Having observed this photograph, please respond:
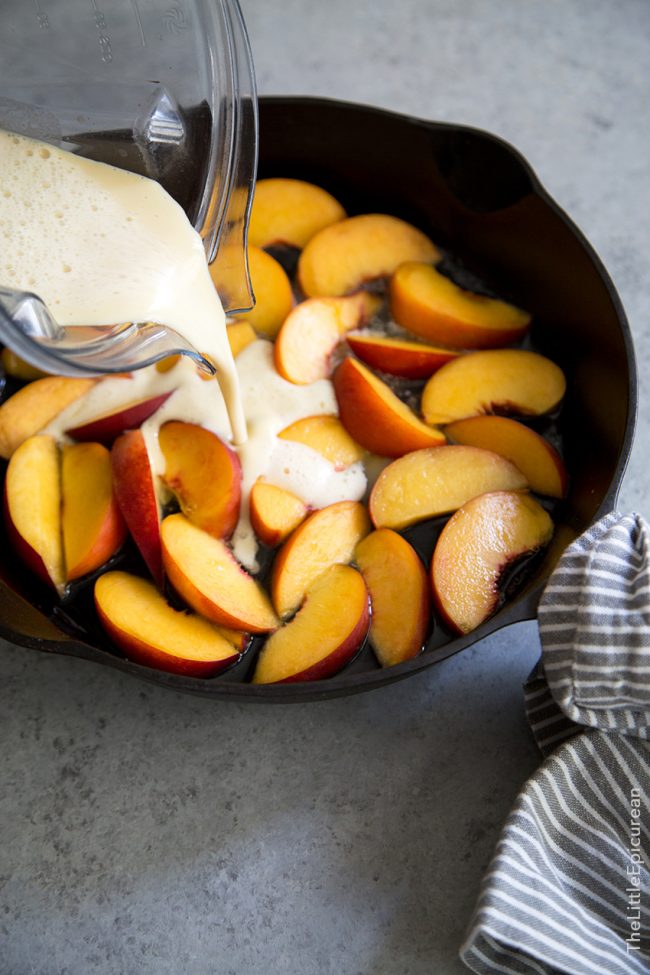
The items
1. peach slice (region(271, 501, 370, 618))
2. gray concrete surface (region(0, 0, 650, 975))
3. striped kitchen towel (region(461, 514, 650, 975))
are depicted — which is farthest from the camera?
peach slice (region(271, 501, 370, 618))

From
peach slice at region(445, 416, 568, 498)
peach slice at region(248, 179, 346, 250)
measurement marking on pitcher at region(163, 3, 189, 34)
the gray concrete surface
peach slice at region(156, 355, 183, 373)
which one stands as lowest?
the gray concrete surface

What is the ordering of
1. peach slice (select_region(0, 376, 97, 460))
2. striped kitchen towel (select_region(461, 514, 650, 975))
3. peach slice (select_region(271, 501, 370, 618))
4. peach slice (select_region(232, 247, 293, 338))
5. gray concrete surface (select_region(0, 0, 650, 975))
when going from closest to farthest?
striped kitchen towel (select_region(461, 514, 650, 975)) → gray concrete surface (select_region(0, 0, 650, 975)) → peach slice (select_region(271, 501, 370, 618)) → peach slice (select_region(0, 376, 97, 460)) → peach slice (select_region(232, 247, 293, 338))

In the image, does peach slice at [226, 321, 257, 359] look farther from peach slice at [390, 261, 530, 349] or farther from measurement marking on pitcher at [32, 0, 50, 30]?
measurement marking on pitcher at [32, 0, 50, 30]

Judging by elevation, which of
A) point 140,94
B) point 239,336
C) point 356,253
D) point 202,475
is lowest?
point 202,475

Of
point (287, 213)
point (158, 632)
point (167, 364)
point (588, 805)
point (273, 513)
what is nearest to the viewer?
point (588, 805)

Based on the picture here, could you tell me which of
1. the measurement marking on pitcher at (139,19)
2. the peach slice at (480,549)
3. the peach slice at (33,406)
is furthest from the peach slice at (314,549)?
the measurement marking on pitcher at (139,19)

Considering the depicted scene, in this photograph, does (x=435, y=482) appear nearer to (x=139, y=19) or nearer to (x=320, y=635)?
(x=320, y=635)

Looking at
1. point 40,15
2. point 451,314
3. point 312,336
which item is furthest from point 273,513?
point 40,15

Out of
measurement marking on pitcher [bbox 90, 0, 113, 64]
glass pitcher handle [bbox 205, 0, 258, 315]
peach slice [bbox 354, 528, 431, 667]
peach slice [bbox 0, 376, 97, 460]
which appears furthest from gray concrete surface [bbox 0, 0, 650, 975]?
measurement marking on pitcher [bbox 90, 0, 113, 64]

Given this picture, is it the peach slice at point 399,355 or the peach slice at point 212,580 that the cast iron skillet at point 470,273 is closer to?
the peach slice at point 212,580
